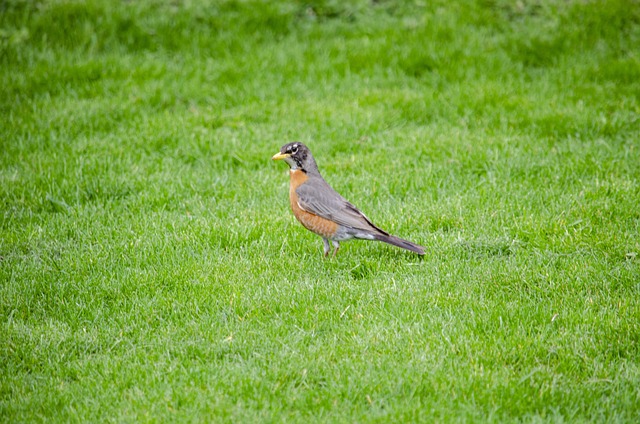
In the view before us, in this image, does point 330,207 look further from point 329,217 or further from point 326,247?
point 326,247

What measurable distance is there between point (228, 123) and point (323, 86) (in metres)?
1.56

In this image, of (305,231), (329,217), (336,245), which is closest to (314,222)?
(329,217)

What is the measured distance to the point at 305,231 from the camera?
6.40 metres

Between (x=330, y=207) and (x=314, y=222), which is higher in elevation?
(x=330, y=207)

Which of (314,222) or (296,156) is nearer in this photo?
(314,222)

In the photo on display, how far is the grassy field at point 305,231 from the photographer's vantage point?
423cm

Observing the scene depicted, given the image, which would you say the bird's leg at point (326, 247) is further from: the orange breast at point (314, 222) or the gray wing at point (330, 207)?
the gray wing at point (330, 207)

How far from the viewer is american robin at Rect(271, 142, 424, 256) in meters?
5.58

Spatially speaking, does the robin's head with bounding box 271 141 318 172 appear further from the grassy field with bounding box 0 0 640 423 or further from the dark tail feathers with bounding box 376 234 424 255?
the dark tail feathers with bounding box 376 234 424 255

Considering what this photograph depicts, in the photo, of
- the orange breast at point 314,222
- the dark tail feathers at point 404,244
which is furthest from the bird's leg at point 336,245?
the dark tail feathers at point 404,244

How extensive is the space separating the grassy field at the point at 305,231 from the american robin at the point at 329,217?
223mm

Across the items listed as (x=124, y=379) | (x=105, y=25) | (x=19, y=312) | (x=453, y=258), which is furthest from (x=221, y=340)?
(x=105, y=25)

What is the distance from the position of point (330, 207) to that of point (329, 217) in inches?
3.4

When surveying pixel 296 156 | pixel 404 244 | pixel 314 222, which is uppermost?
pixel 296 156
